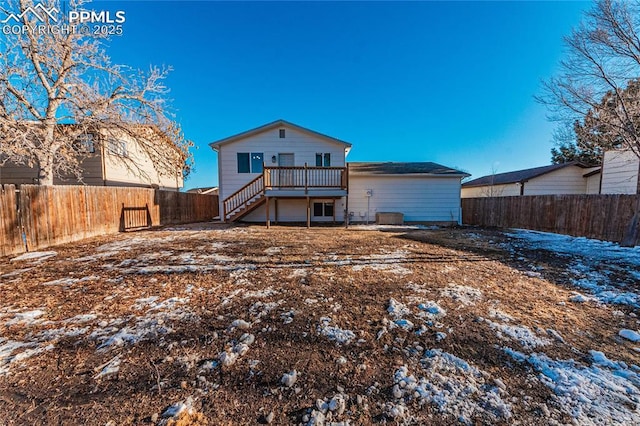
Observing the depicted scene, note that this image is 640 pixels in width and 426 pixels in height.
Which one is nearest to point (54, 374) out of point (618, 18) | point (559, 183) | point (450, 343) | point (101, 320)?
point (101, 320)

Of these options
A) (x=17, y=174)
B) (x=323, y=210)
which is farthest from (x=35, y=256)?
(x=17, y=174)

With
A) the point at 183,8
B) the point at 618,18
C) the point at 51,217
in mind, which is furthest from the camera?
the point at 183,8

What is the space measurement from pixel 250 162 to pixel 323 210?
4676 millimetres

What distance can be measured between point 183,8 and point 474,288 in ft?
39.5

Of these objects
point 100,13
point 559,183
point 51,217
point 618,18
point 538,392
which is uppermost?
point 100,13

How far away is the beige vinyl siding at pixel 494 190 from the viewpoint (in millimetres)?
19156

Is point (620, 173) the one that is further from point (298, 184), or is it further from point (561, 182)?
point (298, 184)

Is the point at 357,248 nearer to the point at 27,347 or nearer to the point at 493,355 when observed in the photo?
the point at 493,355

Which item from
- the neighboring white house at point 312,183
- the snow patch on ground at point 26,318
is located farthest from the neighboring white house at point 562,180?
the snow patch on ground at point 26,318

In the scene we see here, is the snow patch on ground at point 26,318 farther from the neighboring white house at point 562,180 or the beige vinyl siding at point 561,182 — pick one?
the beige vinyl siding at point 561,182

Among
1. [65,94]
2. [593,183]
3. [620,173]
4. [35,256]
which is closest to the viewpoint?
[35,256]

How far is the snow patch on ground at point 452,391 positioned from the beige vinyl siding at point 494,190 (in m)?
20.9

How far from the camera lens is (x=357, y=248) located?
6938 millimetres

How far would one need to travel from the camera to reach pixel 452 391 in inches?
75.6
